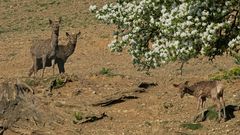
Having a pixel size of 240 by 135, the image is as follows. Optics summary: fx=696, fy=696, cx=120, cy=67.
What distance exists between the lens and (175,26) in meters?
13.5

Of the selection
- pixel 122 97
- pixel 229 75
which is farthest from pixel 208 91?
pixel 229 75

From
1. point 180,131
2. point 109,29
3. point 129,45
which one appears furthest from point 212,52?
point 109,29

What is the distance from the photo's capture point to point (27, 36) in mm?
46125

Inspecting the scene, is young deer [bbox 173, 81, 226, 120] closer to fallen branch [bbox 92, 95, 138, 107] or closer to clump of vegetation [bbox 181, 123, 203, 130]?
clump of vegetation [bbox 181, 123, 203, 130]

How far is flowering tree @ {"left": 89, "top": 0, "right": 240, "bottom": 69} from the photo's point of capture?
13.4 m

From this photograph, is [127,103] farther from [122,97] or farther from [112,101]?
[112,101]

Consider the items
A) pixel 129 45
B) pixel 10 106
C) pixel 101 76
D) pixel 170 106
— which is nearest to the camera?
pixel 129 45

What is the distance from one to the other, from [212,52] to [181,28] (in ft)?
3.79

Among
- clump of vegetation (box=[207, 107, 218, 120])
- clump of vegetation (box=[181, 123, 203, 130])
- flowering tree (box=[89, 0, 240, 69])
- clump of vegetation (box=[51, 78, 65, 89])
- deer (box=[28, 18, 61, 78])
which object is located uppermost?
flowering tree (box=[89, 0, 240, 69])

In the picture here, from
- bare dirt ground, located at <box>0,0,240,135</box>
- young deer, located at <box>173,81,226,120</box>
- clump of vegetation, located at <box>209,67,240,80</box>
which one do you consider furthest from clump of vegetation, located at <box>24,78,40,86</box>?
young deer, located at <box>173,81,226,120</box>

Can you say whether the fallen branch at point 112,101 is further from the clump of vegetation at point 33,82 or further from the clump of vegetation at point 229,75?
the clump of vegetation at point 229,75

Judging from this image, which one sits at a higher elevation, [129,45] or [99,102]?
[129,45]

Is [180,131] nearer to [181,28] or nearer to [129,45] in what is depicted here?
[129,45]

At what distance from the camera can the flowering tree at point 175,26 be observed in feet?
44.0
